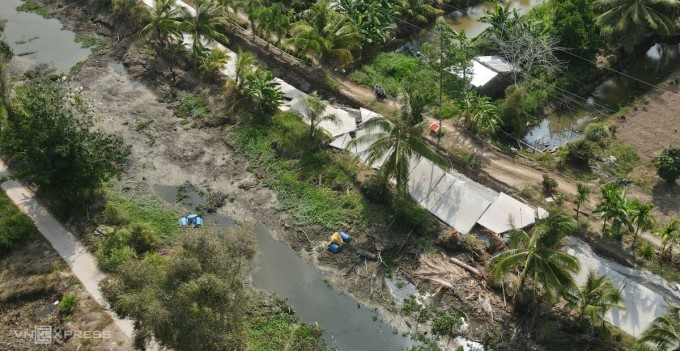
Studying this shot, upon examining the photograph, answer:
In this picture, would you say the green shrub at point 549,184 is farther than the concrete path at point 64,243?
Yes

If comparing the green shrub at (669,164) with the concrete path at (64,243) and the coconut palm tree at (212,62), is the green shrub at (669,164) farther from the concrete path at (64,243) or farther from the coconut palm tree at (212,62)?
the concrete path at (64,243)

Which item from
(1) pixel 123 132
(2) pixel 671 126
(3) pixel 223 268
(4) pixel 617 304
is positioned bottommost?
(1) pixel 123 132

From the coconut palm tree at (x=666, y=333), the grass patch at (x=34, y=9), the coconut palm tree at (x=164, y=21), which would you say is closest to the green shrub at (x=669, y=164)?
the coconut palm tree at (x=666, y=333)

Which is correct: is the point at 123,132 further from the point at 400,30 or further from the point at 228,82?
the point at 400,30

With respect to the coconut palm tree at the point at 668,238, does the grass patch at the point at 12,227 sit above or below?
below

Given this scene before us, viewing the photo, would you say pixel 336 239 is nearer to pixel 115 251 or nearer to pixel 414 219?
pixel 414 219

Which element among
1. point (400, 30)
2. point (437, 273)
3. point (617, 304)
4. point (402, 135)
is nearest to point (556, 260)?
point (617, 304)
